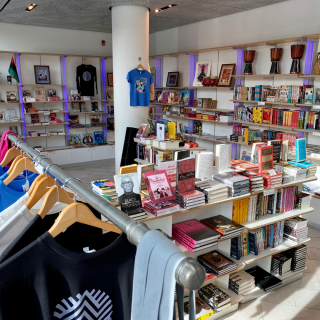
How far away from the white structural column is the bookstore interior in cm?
3

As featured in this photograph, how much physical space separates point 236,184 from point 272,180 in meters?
0.47

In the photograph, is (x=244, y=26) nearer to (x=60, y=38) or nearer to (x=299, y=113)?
(x=299, y=113)

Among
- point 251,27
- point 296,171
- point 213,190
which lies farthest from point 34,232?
point 251,27

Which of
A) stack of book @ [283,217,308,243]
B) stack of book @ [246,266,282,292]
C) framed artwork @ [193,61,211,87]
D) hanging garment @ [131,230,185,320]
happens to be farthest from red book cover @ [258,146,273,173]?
framed artwork @ [193,61,211,87]

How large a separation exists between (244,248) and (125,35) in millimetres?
4775

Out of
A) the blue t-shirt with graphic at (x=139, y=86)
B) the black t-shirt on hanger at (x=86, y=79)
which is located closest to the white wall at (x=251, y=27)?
the blue t-shirt with graphic at (x=139, y=86)

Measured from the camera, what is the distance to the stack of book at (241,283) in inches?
119

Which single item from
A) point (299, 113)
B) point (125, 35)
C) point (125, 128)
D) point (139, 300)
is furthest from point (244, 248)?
point (125, 35)

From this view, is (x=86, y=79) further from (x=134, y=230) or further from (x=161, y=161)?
(x=134, y=230)

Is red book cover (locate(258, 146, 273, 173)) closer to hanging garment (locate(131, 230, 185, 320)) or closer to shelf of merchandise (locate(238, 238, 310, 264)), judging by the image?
shelf of merchandise (locate(238, 238, 310, 264))

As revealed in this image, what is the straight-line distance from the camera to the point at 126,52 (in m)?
6.24

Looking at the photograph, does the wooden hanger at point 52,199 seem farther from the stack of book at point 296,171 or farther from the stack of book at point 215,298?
the stack of book at point 296,171

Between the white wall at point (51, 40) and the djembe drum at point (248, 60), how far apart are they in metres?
4.85

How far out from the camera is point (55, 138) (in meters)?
8.73
